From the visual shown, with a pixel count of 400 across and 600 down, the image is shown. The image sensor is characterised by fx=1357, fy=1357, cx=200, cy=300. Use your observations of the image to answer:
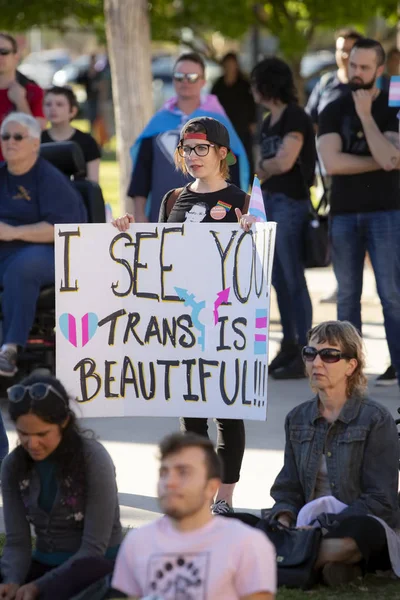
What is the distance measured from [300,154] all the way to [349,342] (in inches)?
142

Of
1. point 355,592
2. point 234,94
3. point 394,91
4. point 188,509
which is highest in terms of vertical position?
point 234,94

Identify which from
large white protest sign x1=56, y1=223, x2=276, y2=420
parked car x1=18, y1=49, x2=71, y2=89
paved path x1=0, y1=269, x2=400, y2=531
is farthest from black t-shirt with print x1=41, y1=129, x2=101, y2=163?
parked car x1=18, y1=49, x2=71, y2=89

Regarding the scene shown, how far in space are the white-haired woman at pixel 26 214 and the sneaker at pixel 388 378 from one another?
6.80 ft

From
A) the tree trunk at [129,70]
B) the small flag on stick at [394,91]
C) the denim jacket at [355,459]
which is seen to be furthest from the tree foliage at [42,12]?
the denim jacket at [355,459]

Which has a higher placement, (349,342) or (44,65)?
(44,65)

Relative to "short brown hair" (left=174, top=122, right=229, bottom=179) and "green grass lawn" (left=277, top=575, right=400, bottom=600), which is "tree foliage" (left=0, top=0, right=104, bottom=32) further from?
"green grass lawn" (left=277, top=575, right=400, bottom=600)

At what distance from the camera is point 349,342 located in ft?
16.6

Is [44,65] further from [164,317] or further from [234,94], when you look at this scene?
[164,317]

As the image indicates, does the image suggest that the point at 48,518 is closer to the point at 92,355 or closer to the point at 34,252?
the point at 92,355

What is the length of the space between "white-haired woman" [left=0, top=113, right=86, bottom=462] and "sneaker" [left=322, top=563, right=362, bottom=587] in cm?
347

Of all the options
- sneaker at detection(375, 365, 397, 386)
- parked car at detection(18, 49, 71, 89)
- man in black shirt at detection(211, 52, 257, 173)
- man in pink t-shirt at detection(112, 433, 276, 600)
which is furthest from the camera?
parked car at detection(18, 49, 71, 89)

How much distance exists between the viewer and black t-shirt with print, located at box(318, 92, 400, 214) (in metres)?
7.74

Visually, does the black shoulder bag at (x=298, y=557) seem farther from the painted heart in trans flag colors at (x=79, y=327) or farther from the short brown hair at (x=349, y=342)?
the painted heart in trans flag colors at (x=79, y=327)

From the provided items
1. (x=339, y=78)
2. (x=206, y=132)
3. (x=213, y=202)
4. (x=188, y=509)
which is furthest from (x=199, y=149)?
(x=339, y=78)
